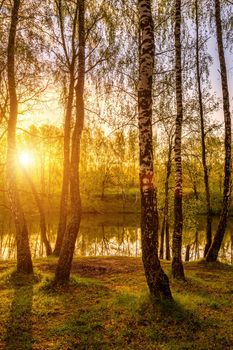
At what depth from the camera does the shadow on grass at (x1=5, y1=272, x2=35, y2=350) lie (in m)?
6.36

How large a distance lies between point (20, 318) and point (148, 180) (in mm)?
4548

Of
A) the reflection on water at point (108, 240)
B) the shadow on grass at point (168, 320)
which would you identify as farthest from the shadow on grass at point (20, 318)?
the reflection on water at point (108, 240)

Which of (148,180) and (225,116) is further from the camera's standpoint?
(225,116)

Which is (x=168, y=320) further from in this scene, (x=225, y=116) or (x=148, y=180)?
(x=225, y=116)

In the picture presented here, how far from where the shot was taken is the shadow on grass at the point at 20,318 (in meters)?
6.36

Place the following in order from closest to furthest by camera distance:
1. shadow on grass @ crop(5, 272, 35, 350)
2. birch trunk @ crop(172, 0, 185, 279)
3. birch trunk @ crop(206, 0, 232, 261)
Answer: shadow on grass @ crop(5, 272, 35, 350), birch trunk @ crop(172, 0, 185, 279), birch trunk @ crop(206, 0, 232, 261)

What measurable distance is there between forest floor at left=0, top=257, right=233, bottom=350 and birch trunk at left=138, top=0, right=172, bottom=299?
564mm

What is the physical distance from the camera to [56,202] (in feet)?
213

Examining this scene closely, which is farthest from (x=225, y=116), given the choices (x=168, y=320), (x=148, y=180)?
(x=168, y=320)

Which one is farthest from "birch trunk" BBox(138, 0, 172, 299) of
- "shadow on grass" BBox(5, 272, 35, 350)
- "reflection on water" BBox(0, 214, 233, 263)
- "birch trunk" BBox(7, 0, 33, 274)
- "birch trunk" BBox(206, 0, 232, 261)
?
"reflection on water" BBox(0, 214, 233, 263)

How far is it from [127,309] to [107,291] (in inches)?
82.0

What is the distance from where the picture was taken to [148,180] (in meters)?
8.16

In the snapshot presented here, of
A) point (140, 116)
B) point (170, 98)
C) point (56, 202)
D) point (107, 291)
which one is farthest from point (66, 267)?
point (56, 202)

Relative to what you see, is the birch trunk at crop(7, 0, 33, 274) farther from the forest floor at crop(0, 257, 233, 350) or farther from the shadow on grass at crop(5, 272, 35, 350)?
the shadow on grass at crop(5, 272, 35, 350)
